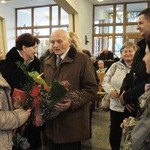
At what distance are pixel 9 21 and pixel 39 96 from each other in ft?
36.8

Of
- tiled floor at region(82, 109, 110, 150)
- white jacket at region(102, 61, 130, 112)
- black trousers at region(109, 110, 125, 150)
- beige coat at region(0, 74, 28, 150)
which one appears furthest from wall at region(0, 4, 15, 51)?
beige coat at region(0, 74, 28, 150)

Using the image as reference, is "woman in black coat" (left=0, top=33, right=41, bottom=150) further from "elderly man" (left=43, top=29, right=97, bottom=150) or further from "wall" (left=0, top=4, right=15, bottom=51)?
"wall" (left=0, top=4, right=15, bottom=51)

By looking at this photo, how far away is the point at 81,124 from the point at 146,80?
0.65 meters

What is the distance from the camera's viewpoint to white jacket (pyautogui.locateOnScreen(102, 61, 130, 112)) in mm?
2893

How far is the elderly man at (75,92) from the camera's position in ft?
6.86

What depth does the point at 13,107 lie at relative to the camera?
1712mm

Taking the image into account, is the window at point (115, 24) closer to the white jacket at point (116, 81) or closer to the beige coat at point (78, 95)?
the white jacket at point (116, 81)

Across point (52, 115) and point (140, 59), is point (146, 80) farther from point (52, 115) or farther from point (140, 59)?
point (52, 115)

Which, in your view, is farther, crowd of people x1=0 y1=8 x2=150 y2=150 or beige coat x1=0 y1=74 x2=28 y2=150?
crowd of people x1=0 y1=8 x2=150 y2=150

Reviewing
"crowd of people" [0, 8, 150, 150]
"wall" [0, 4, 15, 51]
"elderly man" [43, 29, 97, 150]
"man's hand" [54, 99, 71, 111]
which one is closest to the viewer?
"crowd of people" [0, 8, 150, 150]

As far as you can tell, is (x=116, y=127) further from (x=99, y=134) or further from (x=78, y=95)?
(x=99, y=134)

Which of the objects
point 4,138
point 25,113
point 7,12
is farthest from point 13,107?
point 7,12

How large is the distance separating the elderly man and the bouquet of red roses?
268mm

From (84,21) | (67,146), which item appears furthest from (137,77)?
(84,21)
